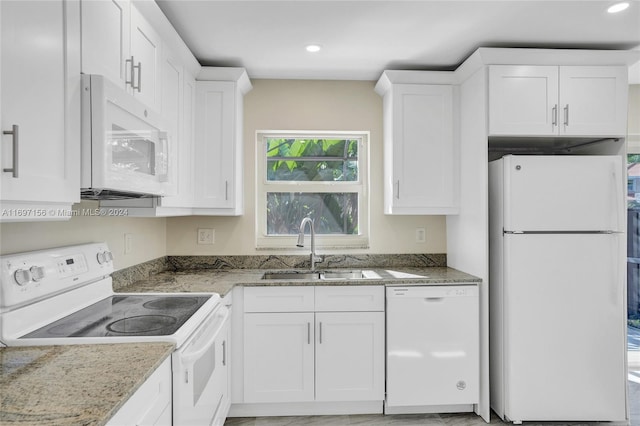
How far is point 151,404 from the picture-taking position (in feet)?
3.75

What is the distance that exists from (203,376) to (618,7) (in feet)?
8.72

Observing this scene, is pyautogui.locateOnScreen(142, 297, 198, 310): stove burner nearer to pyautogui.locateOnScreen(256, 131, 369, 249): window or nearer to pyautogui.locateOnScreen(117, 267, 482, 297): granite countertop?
pyautogui.locateOnScreen(117, 267, 482, 297): granite countertop

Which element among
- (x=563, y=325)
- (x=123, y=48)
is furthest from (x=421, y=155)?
(x=123, y=48)

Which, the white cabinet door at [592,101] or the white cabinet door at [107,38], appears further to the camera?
the white cabinet door at [592,101]

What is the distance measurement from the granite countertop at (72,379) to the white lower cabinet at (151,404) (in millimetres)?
51

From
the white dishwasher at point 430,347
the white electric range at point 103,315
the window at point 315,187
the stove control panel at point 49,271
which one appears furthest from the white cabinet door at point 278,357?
the stove control panel at point 49,271

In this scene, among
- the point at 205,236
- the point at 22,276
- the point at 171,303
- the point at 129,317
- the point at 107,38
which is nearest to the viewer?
the point at 22,276

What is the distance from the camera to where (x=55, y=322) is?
1.48 metres

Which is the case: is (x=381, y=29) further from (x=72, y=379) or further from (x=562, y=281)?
(x=72, y=379)

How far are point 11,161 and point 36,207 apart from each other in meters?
0.17

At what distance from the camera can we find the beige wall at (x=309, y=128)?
295cm

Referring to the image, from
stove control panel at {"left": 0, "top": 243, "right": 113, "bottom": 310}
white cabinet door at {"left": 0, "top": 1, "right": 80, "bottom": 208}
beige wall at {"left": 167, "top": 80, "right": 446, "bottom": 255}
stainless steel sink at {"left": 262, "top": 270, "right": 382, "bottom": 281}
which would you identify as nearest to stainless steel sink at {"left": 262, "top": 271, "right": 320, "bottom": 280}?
stainless steel sink at {"left": 262, "top": 270, "right": 382, "bottom": 281}

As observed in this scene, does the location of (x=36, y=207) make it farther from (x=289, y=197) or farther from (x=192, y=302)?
(x=289, y=197)

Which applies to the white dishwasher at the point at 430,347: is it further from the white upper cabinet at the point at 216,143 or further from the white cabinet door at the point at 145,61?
the white cabinet door at the point at 145,61
